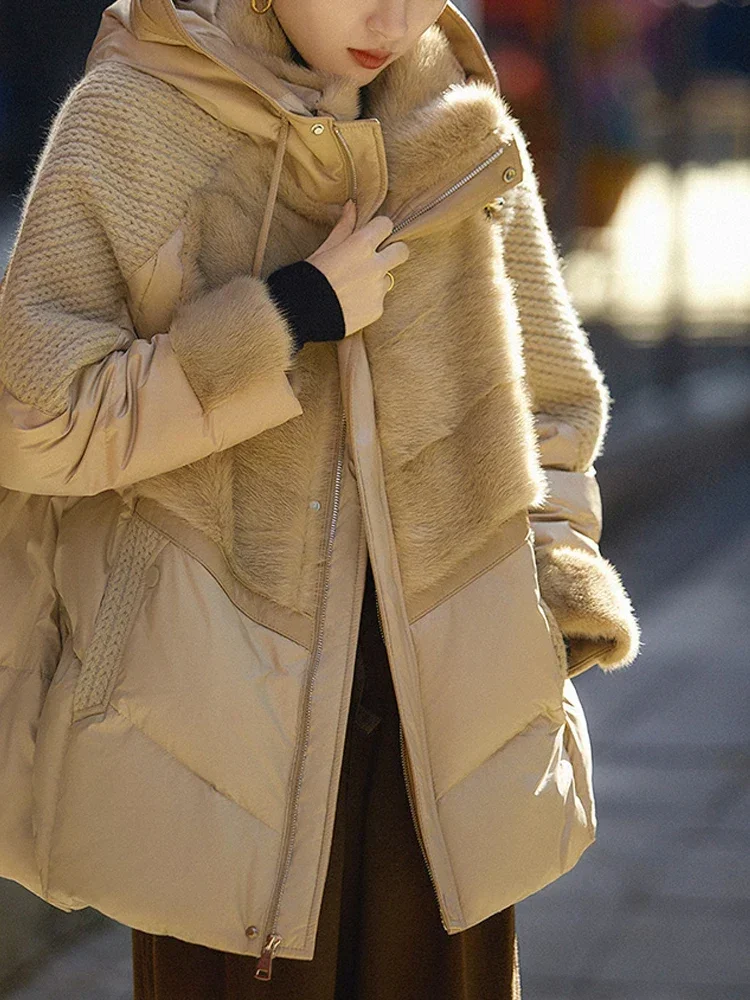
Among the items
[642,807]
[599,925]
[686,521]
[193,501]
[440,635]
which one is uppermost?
[193,501]

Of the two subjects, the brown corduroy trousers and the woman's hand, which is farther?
the brown corduroy trousers

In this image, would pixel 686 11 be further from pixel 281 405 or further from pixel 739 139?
pixel 281 405

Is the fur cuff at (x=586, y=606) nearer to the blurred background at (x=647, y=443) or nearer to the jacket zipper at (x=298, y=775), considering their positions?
the jacket zipper at (x=298, y=775)

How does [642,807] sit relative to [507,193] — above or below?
below

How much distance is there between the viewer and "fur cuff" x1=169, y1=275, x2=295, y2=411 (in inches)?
79.5

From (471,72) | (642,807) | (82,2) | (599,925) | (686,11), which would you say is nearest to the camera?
(471,72)

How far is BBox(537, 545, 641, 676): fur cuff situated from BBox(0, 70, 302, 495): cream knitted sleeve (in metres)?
0.55

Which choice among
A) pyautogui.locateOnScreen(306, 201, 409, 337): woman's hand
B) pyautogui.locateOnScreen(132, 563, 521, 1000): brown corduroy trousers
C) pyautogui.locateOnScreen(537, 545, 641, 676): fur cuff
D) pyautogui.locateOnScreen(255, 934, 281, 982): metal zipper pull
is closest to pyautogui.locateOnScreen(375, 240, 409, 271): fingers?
pyautogui.locateOnScreen(306, 201, 409, 337): woman's hand

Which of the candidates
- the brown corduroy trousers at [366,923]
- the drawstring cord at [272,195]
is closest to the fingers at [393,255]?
the drawstring cord at [272,195]

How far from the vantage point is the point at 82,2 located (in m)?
4.52

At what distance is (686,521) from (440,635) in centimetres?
626

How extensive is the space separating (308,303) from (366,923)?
2.79 feet

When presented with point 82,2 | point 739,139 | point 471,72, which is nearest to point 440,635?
point 471,72

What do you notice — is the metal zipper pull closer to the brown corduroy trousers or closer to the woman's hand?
the brown corduroy trousers
